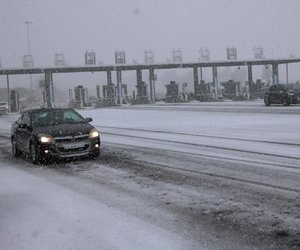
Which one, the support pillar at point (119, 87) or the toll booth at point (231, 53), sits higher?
the toll booth at point (231, 53)

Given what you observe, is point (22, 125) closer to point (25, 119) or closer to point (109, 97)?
point (25, 119)

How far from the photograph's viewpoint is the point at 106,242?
4953 millimetres

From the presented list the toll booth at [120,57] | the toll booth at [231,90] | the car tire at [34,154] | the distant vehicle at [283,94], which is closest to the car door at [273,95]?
the distant vehicle at [283,94]

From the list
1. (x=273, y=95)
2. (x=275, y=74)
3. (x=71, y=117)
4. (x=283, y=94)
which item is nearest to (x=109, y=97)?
(x=275, y=74)

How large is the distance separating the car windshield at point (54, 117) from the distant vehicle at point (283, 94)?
23423 millimetres

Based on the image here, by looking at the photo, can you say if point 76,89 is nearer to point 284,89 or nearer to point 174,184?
point 284,89

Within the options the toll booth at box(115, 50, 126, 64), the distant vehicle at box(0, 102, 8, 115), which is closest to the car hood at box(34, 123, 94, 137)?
the distant vehicle at box(0, 102, 8, 115)

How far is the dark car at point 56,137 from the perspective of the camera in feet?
35.9

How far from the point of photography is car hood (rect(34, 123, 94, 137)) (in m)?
11.1

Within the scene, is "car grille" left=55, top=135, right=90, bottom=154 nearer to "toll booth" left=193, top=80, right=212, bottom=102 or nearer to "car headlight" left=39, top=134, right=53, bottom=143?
"car headlight" left=39, top=134, right=53, bottom=143

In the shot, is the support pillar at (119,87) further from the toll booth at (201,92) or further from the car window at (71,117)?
the car window at (71,117)

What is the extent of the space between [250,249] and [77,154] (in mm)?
7041

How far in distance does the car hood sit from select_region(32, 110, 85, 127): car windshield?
20.1 inches

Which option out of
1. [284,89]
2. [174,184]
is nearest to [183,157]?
[174,184]
